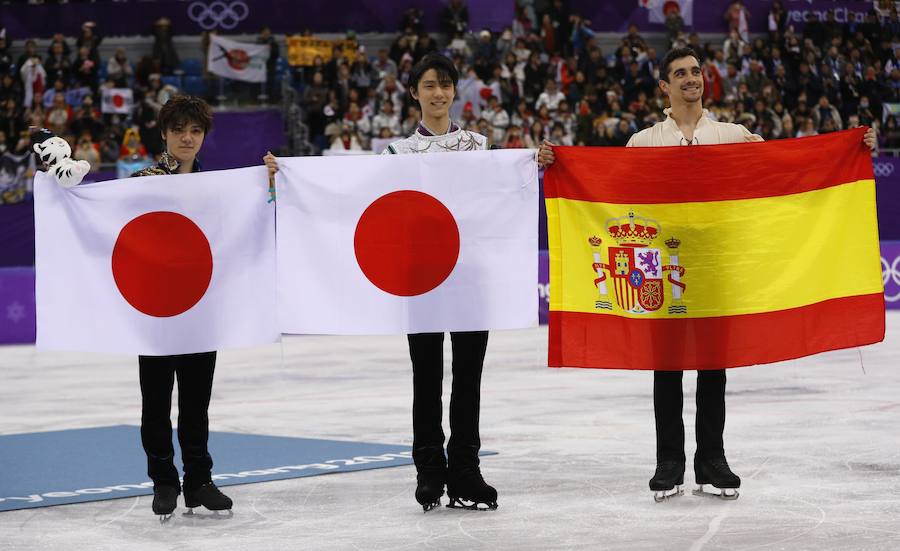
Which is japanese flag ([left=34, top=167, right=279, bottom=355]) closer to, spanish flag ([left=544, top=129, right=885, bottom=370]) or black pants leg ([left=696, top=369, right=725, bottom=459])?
spanish flag ([left=544, top=129, right=885, bottom=370])

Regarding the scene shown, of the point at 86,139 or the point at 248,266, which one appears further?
the point at 86,139

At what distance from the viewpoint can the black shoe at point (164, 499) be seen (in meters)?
6.07

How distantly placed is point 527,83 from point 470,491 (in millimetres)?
18134

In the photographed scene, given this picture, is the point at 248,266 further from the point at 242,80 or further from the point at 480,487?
the point at 242,80

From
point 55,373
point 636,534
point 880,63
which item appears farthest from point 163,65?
point 636,534

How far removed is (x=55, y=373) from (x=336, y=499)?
23.8ft

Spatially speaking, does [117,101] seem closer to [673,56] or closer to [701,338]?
[673,56]

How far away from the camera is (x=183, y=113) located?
6.10 meters

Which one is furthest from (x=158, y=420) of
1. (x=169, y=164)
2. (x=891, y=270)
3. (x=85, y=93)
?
(x=85, y=93)

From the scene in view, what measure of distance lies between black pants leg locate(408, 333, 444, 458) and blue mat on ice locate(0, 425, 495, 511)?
123cm

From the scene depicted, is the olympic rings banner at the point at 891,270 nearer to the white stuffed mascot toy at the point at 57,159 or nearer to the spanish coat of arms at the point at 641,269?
the spanish coat of arms at the point at 641,269

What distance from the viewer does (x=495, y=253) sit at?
253 inches

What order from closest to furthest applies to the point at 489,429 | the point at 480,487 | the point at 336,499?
the point at 480,487 → the point at 336,499 → the point at 489,429

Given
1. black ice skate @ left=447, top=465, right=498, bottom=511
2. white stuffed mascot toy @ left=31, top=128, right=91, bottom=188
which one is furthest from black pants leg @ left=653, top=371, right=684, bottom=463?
white stuffed mascot toy @ left=31, top=128, right=91, bottom=188
